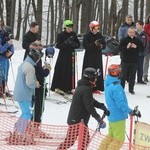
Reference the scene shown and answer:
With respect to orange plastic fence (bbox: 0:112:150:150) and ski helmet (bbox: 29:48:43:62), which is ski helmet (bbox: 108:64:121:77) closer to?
orange plastic fence (bbox: 0:112:150:150)

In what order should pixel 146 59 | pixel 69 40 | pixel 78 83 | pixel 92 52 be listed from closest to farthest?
pixel 78 83
pixel 69 40
pixel 92 52
pixel 146 59

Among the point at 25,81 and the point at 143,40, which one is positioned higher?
the point at 143,40

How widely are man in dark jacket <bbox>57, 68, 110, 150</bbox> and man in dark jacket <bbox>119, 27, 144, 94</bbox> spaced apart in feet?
14.5

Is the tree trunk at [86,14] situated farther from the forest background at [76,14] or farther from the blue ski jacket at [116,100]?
the blue ski jacket at [116,100]

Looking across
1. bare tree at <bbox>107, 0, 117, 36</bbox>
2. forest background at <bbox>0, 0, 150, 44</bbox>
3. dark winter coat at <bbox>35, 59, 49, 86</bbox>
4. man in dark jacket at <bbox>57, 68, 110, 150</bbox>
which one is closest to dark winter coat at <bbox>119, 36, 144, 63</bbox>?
dark winter coat at <bbox>35, 59, 49, 86</bbox>

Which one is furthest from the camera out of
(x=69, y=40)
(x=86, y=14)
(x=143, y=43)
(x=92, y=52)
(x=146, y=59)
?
(x=86, y=14)

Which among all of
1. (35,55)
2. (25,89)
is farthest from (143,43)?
(25,89)

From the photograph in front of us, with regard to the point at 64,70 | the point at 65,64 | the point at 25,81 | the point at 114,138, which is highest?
the point at 25,81

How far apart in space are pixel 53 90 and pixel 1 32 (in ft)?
7.27

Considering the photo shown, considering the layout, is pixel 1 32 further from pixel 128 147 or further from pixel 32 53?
pixel 128 147

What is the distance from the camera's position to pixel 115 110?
6797mm

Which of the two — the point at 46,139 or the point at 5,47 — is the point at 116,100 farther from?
the point at 5,47

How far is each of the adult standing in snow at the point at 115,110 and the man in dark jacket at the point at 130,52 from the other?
4255 millimetres

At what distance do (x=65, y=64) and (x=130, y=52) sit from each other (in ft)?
5.10
